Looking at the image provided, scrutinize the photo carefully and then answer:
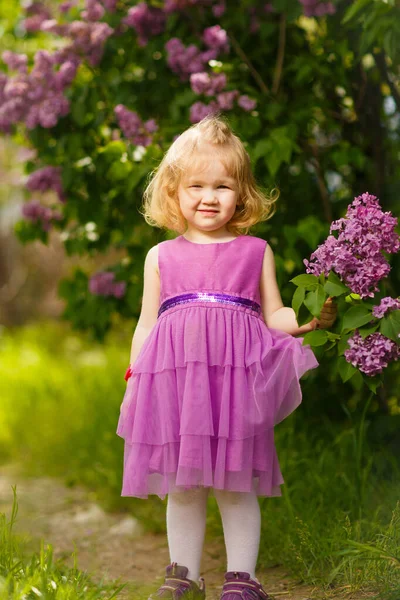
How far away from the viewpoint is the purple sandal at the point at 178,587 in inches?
98.1

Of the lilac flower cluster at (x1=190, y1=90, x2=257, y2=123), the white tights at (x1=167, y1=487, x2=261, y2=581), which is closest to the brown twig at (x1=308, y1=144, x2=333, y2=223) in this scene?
the lilac flower cluster at (x1=190, y1=90, x2=257, y2=123)

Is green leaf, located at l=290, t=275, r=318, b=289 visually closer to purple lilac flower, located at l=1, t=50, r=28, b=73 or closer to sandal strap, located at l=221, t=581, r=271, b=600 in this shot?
sandal strap, located at l=221, t=581, r=271, b=600

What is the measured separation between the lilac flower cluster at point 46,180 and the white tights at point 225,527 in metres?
1.77

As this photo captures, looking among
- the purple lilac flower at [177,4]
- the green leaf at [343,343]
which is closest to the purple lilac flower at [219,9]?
the purple lilac flower at [177,4]

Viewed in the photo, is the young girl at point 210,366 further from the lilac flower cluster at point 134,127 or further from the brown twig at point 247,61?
the brown twig at point 247,61

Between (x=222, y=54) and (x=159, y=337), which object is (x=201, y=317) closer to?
(x=159, y=337)

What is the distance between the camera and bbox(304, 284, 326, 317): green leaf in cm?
237

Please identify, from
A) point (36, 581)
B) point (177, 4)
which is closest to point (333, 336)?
point (36, 581)

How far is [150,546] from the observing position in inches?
141

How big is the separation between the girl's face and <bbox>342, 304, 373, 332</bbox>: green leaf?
48cm

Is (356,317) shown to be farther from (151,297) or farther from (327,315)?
(151,297)

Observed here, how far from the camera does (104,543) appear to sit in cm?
366

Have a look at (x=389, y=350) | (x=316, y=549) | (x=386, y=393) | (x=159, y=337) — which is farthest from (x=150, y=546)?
(x=389, y=350)

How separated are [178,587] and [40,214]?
211cm
